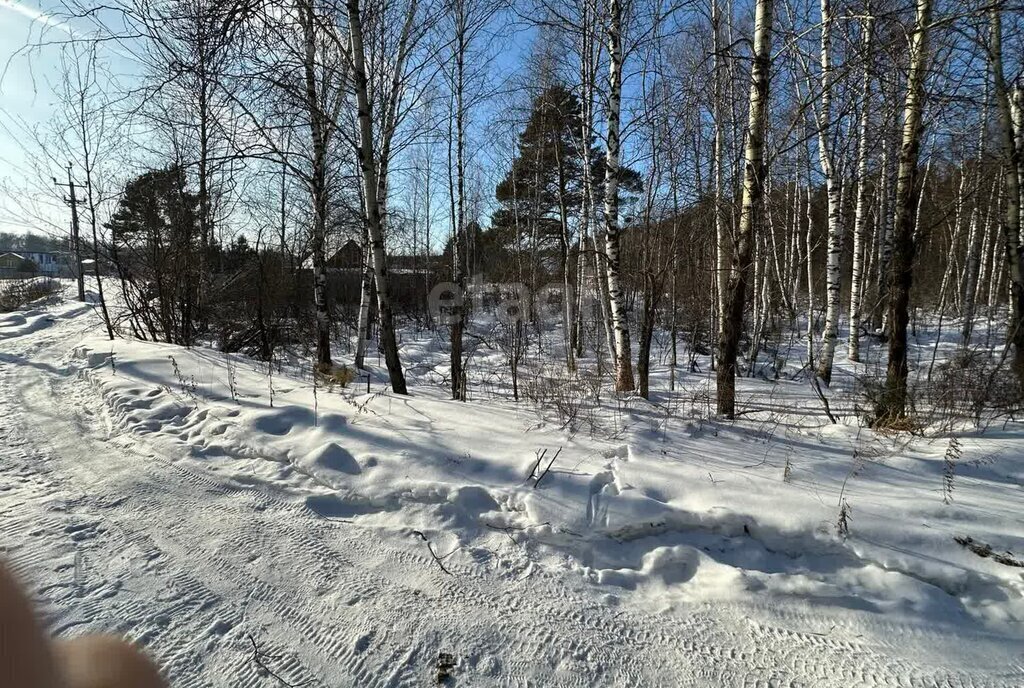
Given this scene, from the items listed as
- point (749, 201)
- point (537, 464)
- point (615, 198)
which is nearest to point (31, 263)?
point (615, 198)

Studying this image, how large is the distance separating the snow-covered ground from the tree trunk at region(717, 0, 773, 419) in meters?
1.13

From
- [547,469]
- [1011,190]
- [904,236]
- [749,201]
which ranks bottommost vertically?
[547,469]

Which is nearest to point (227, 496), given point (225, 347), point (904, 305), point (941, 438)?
point (941, 438)

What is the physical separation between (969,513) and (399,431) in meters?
4.16

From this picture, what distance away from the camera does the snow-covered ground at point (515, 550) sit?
1.98 meters

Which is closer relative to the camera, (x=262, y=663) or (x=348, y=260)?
(x=262, y=663)

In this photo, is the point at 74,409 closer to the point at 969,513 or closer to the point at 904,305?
the point at 969,513

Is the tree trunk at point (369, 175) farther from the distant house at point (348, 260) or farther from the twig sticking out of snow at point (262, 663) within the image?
the distant house at point (348, 260)

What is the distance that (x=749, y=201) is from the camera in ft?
16.5

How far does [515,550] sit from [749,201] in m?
4.55

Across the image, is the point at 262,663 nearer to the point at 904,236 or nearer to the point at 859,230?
the point at 904,236

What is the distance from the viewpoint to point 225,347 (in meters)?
11.4

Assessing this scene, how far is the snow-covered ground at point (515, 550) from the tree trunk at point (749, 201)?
3.71 ft

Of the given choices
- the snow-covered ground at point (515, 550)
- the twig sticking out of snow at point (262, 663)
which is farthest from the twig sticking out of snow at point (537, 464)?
the twig sticking out of snow at point (262, 663)
